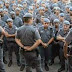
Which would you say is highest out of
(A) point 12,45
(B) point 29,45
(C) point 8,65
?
(B) point 29,45

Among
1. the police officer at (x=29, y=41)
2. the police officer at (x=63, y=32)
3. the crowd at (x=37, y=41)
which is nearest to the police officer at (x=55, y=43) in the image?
the crowd at (x=37, y=41)

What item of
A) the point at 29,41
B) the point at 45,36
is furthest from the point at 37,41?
the point at 45,36

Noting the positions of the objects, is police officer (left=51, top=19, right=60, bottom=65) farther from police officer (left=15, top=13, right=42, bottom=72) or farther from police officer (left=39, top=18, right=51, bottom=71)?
police officer (left=15, top=13, right=42, bottom=72)

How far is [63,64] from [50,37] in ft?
3.30

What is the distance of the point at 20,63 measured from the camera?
7875 millimetres

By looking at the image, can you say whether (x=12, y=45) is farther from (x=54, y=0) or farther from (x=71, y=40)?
(x=54, y=0)

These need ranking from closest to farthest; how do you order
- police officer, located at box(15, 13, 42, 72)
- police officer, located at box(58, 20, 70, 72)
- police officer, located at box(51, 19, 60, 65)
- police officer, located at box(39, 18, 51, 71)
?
police officer, located at box(15, 13, 42, 72) < police officer, located at box(58, 20, 70, 72) < police officer, located at box(39, 18, 51, 71) < police officer, located at box(51, 19, 60, 65)

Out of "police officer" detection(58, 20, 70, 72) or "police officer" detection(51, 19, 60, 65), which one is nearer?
"police officer" detection(58, 20, 70, 72)

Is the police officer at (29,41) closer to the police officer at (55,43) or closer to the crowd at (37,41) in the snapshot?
the crowd at (37,41)

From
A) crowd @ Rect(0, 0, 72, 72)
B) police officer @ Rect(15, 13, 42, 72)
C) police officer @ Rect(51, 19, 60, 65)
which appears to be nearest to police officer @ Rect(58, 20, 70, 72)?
crowd @ Rect(0, 0, 72, 72)

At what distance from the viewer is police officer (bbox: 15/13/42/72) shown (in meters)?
5.70

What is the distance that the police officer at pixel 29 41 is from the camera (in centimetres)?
570

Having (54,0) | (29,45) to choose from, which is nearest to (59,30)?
(29,45)

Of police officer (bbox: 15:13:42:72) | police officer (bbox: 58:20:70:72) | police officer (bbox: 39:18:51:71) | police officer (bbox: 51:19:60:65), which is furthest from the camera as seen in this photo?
police officer (bbox: 51:19:60:65)
